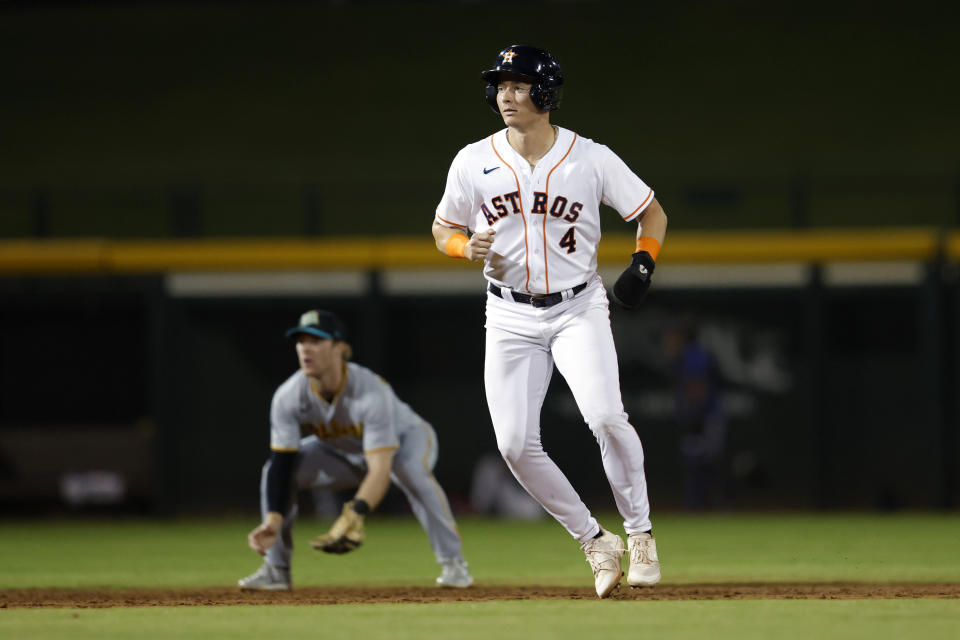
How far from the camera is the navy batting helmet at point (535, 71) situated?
5520mm

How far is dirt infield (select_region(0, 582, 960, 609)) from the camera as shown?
19.0 ft

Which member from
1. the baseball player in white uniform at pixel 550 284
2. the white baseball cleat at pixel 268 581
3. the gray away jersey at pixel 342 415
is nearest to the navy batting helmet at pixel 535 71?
the baseball player in white uniform at pixel 550 284

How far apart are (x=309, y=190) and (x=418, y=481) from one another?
6.21 metres

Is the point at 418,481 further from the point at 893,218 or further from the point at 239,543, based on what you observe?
the point at 893,218

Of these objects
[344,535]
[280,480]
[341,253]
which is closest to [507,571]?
[280,480]

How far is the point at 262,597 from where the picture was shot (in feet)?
20.1

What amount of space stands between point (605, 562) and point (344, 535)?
1.08m

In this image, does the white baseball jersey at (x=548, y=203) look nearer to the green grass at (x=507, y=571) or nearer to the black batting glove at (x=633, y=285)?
the black batting glove at (x=633, y=285)

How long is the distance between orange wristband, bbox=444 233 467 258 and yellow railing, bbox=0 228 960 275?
608 centimetres

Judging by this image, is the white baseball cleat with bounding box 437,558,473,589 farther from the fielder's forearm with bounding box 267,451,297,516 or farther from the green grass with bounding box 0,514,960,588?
the fielder's forearm with bounding box 267,451,297,516

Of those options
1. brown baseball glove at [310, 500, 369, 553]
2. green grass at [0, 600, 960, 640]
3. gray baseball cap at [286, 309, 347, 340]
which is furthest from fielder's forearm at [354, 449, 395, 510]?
green grass at [0, 600, 960, 640]

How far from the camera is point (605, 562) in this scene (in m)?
5.61

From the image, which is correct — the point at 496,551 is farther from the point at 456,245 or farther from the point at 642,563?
the point at 456,245

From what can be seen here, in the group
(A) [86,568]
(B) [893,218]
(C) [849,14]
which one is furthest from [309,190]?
(C) [849,14]
